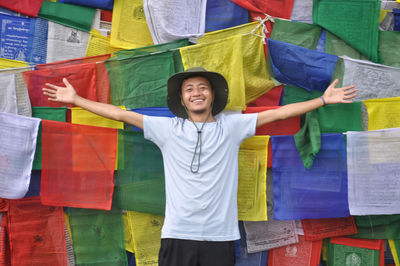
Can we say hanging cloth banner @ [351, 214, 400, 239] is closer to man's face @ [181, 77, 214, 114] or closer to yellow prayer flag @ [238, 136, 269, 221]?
A: yellow prayer flag @ [238, 136, 269, 221]

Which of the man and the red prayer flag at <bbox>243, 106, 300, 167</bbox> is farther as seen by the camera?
the red prayer flag at <bbox>243, 106, 300, 167</bbox>

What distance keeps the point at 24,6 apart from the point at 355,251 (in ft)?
10.7

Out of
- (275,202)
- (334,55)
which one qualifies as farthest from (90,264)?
(334,55)

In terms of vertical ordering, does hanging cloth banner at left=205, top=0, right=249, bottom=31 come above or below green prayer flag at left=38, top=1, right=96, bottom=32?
above

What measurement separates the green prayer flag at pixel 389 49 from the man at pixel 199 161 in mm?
873

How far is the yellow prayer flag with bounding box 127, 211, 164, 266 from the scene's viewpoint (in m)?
2.84

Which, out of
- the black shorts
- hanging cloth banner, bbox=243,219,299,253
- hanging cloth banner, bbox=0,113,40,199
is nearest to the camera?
the black shorts

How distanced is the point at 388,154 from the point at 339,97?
67 cm

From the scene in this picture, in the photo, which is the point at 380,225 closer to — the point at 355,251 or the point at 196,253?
the point at 355,251

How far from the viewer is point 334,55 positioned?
284cm

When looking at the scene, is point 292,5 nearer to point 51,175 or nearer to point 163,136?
point 163,136

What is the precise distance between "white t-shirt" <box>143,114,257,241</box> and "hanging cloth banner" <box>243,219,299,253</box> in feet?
2.38

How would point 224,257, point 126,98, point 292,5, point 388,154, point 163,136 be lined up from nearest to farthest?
point 224,257 < point 163,136 < point 388,154 < point 126,98 < point 292,5

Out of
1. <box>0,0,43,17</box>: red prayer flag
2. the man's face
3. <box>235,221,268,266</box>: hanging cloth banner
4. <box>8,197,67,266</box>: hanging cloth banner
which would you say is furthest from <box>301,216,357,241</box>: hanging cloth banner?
<box>0,0,43,17</box>: red prayer flag
